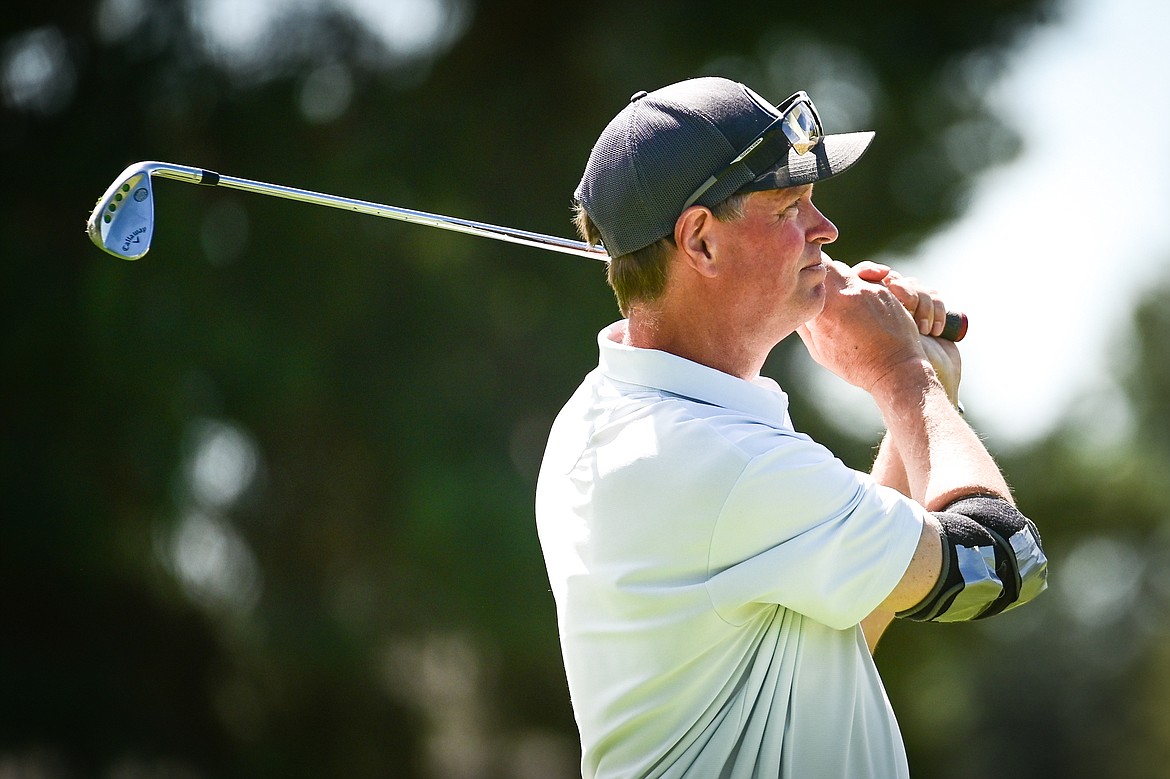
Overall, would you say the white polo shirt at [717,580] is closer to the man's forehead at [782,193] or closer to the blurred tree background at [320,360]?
the man's forehead at [782,193]

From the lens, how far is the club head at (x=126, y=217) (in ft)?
7.67

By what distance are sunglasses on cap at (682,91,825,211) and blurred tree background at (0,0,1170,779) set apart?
4821mm

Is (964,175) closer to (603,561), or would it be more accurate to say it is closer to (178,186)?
(178,186)

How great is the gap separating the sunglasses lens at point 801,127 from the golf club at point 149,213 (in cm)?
49

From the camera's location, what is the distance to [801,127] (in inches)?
73.8

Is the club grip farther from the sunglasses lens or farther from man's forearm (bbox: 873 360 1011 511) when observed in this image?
the sunglasses lens

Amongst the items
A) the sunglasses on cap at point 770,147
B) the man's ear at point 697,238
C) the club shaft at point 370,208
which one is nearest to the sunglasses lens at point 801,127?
the sunglasses on cap at point 770,147

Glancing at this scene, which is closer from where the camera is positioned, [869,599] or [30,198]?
[869,599]

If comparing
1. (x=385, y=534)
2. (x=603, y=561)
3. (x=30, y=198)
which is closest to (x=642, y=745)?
(x=603, y=561)

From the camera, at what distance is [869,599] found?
1639 millimetres

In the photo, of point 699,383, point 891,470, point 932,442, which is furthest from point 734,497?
point 891,470

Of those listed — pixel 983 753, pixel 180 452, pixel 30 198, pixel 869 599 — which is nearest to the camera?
pixel 869 599

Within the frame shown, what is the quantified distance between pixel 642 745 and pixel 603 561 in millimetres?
269

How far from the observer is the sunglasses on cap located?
1811 mm
